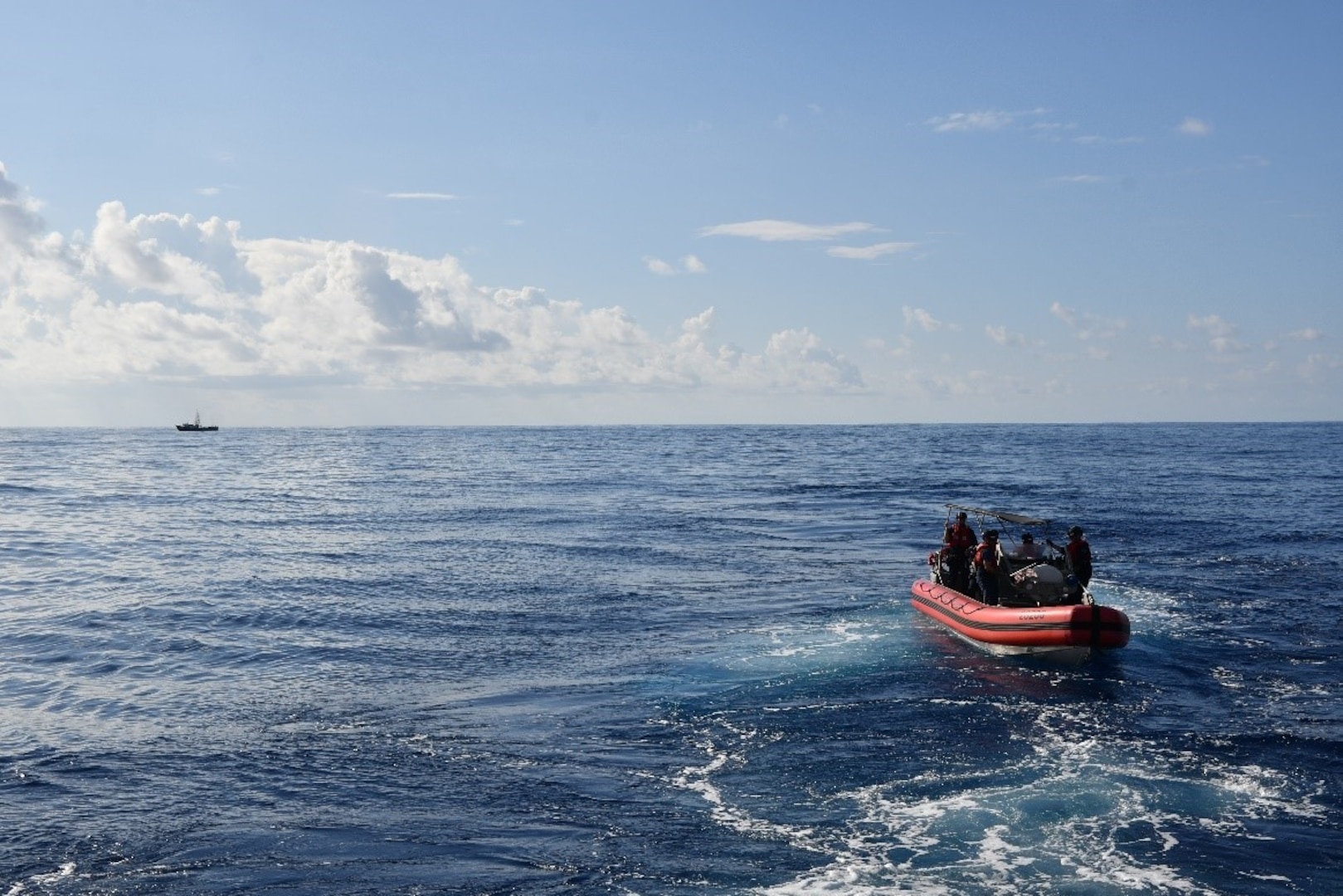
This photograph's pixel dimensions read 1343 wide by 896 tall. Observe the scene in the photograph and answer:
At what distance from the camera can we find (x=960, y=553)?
86.2 feet

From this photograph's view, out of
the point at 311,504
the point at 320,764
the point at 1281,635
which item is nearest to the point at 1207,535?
the point at 1281,635

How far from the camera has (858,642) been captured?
943 inches

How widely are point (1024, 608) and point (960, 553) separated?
3862mm

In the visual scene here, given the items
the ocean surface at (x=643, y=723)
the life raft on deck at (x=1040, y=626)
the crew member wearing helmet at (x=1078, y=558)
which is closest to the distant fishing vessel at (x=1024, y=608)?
the life raft on deck at (x=1040, y=626)

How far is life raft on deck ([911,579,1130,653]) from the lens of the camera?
21406 mm

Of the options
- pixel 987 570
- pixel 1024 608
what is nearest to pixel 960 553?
pixel 987 570

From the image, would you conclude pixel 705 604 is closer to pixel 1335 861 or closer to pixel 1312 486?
pixel 1335 861

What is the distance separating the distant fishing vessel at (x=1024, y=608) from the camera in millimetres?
21453

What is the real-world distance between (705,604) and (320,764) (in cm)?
1419

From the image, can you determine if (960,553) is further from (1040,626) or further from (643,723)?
(643,723)

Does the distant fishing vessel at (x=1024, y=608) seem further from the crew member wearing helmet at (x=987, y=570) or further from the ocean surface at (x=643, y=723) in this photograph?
the ocean surface at (x=643, y=723)

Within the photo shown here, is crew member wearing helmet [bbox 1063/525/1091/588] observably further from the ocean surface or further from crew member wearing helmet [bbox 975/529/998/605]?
the ocean surface

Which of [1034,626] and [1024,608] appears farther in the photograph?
[1024,608]

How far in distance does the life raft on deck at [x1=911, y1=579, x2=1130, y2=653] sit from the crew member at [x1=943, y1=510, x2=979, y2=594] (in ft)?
5.73
